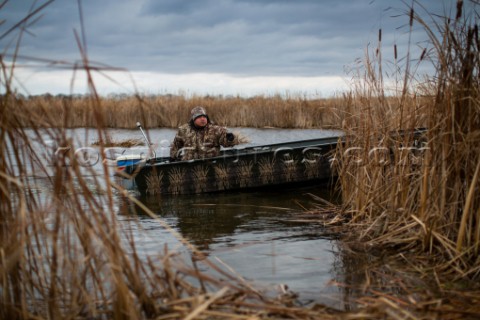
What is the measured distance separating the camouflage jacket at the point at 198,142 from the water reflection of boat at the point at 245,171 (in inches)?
19.4

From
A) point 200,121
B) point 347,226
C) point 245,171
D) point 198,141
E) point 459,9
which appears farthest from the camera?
point 198,141

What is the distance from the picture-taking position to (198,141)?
416 inches

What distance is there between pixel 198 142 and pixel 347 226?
183 inches

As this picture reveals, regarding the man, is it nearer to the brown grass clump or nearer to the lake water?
the lake water

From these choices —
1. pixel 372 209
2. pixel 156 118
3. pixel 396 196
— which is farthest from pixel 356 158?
pixel 156 118

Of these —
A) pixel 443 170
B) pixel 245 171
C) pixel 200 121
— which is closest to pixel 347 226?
pixel 443 170

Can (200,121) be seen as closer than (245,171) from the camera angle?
No

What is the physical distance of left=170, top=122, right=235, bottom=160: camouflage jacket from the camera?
1055 cm

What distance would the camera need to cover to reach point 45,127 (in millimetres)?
2992

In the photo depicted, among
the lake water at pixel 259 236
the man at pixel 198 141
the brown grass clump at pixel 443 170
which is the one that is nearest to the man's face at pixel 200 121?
the man at pixel 198 141

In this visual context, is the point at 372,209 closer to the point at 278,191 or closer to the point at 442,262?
the point at 442,262

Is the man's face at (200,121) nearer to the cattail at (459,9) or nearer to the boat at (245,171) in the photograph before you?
the boat at (245,171)

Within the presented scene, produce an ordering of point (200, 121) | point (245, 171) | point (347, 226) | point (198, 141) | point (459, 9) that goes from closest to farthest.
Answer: point (459, 9) < point (347, 226) < point (245, 171) < point (200, 121) < point (198, 141)

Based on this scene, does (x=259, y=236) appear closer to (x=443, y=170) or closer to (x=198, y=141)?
(x=443, y=170)
